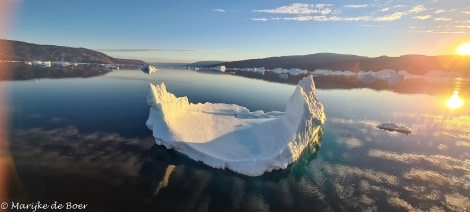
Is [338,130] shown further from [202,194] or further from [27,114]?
[27,114]

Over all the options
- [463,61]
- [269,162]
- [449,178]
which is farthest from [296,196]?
[463,61]

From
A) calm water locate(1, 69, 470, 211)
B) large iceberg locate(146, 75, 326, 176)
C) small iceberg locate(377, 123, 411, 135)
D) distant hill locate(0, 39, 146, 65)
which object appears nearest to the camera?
calm water locate(1, 69, 470, 211)

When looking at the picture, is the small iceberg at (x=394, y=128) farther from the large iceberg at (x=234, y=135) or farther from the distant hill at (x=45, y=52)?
the distant hill at (x=45, y=52)

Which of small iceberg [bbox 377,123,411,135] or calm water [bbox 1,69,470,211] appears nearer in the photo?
calm water [bbox 1,69,470,211]

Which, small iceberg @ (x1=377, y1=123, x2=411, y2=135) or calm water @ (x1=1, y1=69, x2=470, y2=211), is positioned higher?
small iceberg @ (x1=377, y1=123, x2=411, y2=135)

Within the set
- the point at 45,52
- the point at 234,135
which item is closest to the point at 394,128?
the point at 234,135

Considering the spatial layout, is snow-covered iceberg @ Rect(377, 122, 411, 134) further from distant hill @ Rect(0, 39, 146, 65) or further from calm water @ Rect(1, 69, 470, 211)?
distant hill @ Rect(0, 39, 146, 65)

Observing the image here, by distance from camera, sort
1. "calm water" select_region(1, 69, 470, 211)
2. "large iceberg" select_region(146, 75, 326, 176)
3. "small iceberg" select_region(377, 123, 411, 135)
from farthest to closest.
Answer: "small iceberg" select_region(377, 123, 411, 135)
"large iceberg" select_region(146, 75, 326, 176)
"calm water" select_region(1, 69, 470, 211)

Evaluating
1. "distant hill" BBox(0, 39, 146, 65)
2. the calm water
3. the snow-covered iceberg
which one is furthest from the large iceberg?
"distant hill" BBox(0, 39, 146, 65)

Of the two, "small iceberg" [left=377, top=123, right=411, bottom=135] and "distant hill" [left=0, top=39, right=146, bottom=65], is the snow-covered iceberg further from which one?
"distant hill" [left=0, top=39, right=146, bottom=65]
